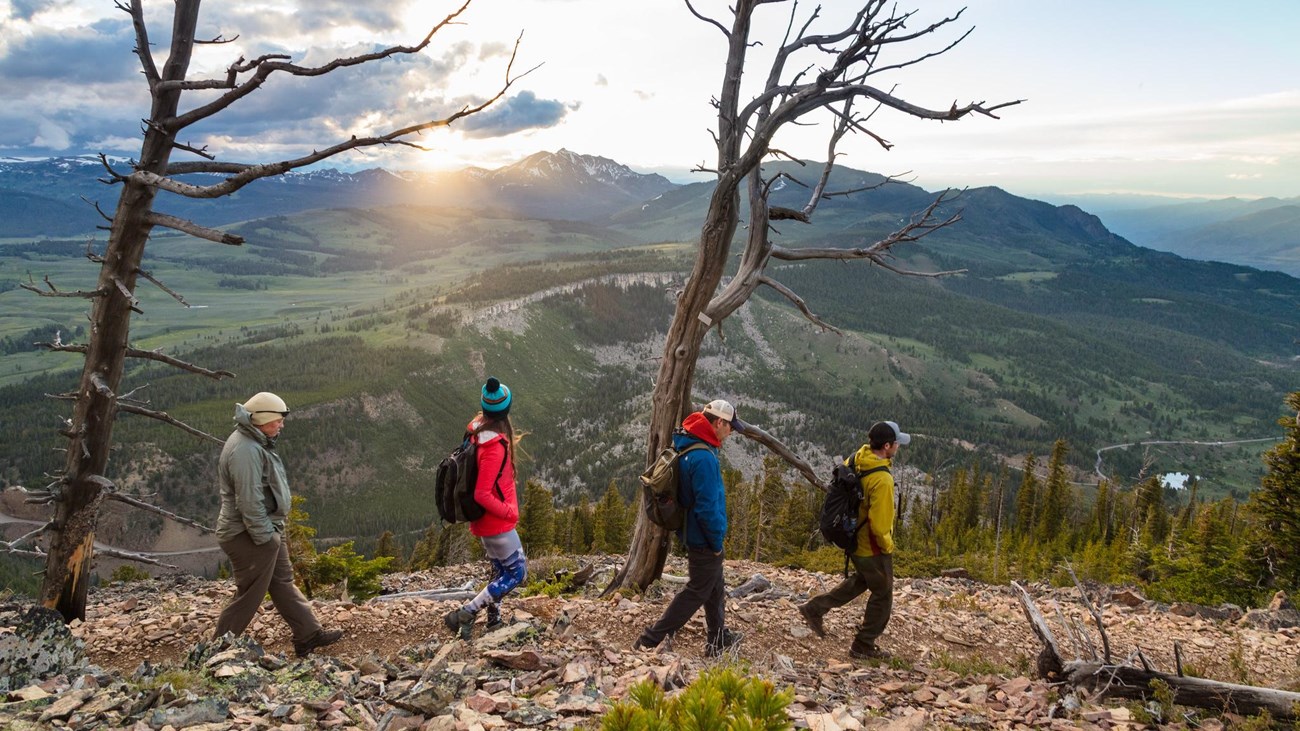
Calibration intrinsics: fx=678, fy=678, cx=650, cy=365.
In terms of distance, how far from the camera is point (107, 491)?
784 centimetres

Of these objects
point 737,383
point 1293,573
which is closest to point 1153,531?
point 1293,573

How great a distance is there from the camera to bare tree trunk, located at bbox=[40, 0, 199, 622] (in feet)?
24.1

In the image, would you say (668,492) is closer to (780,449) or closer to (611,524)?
(780,449)

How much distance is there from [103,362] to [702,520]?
6978 mm

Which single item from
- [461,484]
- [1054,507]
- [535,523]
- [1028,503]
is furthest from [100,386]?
[1028,503]

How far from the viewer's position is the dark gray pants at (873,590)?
7.73 m

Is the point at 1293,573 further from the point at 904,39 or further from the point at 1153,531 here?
the point at 1153,531

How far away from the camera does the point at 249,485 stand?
6.63 metres

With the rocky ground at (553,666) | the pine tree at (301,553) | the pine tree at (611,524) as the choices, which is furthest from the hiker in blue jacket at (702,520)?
the pine tree at (611,524)

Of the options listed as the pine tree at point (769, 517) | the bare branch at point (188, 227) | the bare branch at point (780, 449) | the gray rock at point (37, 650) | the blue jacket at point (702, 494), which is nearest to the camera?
the gray rock at point (37, 650)

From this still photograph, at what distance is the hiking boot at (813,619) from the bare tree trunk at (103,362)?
8.45m

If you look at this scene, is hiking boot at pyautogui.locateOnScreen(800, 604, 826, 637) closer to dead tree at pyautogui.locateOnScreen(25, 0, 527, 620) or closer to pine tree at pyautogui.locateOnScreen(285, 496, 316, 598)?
dead tree at pyautogui.locateOnScreen(25, 0, 527, 620)

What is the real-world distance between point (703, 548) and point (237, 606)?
4.85 m

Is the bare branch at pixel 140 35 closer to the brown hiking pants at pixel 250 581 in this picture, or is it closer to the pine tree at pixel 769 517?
the brown hiking pants at pixel 250 581
